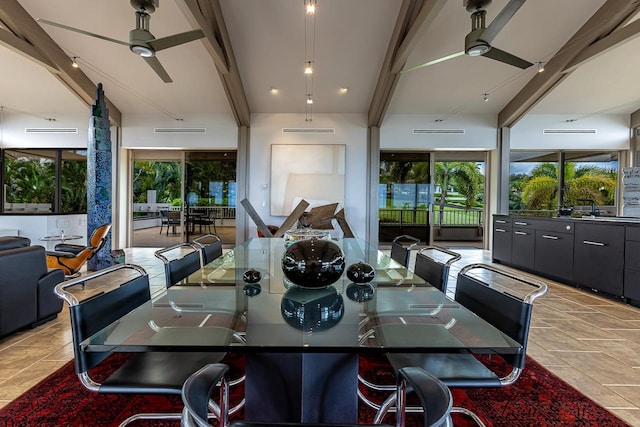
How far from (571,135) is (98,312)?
347 inches

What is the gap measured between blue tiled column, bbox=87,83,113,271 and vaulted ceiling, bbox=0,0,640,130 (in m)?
0.98

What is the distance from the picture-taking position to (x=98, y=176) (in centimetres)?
498

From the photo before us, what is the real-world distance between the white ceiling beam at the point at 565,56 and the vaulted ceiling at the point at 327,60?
0.02m

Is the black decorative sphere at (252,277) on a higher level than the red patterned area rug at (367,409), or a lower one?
higher

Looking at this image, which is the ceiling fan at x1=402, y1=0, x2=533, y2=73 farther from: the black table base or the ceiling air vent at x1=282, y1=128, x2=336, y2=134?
the ceiling air vent at x1=282, y1=128, x2=336, y2=134

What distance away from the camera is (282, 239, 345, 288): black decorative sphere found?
1515 millimetres

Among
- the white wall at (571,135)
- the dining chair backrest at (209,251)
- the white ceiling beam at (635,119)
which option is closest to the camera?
the dining chair backrest at (209,251)

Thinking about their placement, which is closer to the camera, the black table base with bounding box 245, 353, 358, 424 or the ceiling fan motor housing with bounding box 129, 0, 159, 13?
the black table base with bounding box 245, 353, 358, 424

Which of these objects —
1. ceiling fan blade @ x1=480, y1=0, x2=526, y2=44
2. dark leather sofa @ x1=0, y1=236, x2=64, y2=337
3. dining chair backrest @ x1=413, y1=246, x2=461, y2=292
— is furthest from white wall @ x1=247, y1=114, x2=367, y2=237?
dining chair backrest @ x1=413, y1=246, x2=461, y2=292

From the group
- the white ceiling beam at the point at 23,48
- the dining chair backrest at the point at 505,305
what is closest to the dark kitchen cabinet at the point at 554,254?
the dining chair backrest at the point at 505,305

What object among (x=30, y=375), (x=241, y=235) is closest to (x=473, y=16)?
(x=30, y=375)

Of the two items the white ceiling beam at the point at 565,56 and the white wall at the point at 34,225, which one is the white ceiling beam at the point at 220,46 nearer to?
the white wall at the point at 34,225

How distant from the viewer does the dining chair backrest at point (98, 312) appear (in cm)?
115

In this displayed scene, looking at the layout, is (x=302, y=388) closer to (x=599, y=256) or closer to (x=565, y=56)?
(x=599, y=256)
